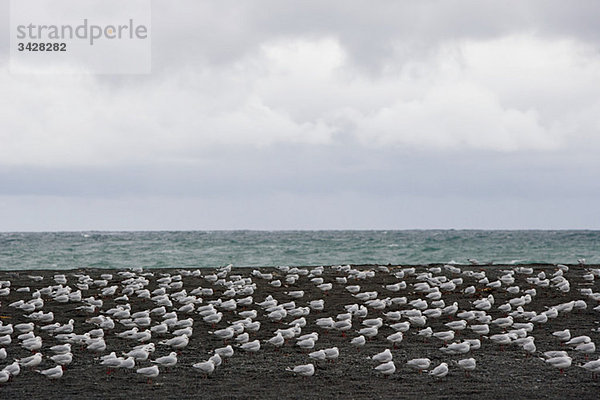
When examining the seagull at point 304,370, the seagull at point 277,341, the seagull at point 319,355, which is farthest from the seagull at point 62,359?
the seagull at point 319,355

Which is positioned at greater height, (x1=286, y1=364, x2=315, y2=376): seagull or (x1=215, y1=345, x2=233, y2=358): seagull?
(x1=215, y1=345, x2=233, y2=358): seagull

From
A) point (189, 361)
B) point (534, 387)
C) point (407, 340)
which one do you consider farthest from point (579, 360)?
point (189, 361)

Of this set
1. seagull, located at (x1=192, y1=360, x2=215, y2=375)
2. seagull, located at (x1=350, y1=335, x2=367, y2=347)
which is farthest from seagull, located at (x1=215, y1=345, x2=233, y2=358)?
seagull, located at (x1=350, y1=335, x2=367, y2=347)

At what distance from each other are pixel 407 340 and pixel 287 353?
10.2 ft

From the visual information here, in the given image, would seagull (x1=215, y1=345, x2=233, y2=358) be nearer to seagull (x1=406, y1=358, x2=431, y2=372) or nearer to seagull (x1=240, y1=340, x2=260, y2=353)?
seagull (x1=240, y1=340, x2=260, y2=353)

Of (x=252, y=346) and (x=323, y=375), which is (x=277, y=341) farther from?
(x=323, y=375)

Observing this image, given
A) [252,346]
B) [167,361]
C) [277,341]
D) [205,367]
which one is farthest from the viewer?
[277,341]

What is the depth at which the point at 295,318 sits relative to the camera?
20875 mm

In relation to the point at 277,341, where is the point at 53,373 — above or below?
below

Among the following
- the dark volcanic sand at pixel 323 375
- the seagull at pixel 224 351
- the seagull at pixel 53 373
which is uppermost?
the seagull at pixel 224 351

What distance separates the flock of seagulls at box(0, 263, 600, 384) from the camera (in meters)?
15.7

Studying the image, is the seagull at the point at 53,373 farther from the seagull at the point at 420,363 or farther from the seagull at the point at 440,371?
the seagull at the point at 440,371

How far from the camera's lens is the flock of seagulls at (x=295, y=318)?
51.5ft

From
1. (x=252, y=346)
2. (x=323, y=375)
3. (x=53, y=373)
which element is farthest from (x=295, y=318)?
(x=53, y=373)
